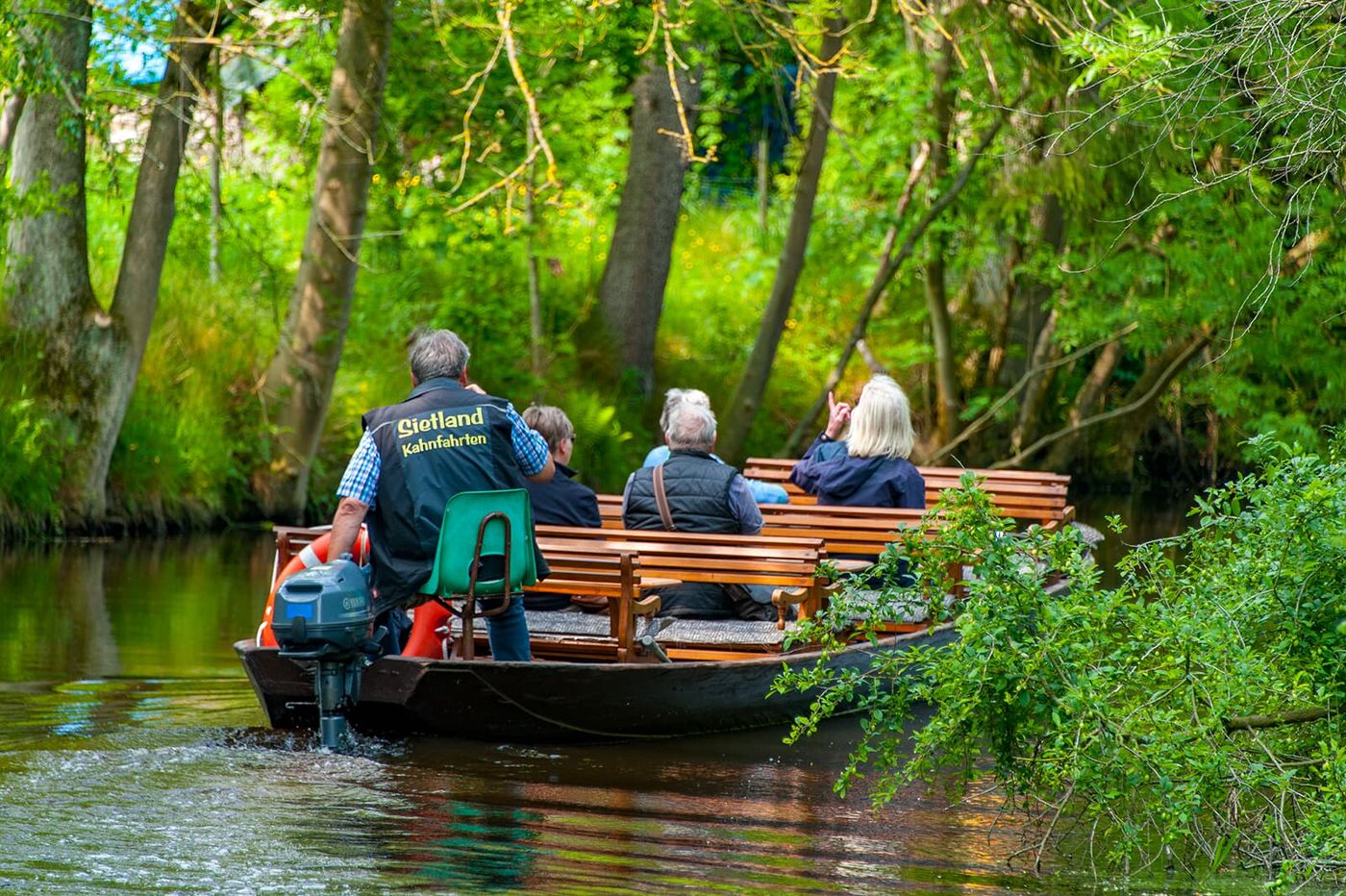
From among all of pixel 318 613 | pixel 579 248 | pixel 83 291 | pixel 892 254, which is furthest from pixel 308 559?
pixel 579 248

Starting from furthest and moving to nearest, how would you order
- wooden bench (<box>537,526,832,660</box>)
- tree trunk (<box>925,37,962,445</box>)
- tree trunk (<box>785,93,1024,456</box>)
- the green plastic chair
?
tree trunk (<box>925,37,962,445</box>) < tree trunk (<box>785,93,1024,456</box>) < wooden bench (<box>537,526,832,660</box>) < the green plastic chair

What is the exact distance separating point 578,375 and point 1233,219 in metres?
7.40

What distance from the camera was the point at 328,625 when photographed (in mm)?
7398

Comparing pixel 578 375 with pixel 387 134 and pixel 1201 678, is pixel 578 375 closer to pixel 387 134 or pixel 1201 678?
pixel 387 134

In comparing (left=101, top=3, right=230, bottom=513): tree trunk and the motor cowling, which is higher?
(left=101, top=3, right=230, bottom=513): tree trunk

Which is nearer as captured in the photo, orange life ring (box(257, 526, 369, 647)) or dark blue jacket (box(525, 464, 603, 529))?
orange life ring (box(257, 526, 369, 647))

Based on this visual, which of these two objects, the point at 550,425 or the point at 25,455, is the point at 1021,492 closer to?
the point at 550,425

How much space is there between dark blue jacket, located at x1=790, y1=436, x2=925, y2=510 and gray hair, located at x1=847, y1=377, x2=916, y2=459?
0.06 meters

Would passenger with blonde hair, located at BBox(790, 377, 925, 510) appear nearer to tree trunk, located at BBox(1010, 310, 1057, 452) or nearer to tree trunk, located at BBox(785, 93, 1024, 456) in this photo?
tree trunk, located at BBox(785, 93, 1024, 456)

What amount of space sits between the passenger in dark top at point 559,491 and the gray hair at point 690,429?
557mm

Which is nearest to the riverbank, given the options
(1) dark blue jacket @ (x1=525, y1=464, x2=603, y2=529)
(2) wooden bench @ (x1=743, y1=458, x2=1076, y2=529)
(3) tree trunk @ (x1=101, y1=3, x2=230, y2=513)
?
(1) dark blue jacket @ (x1=525, y1=464, x2=603, y2=529)

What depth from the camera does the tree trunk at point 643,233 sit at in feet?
68.8

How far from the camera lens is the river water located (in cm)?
596

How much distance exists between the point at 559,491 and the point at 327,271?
8.61 m
